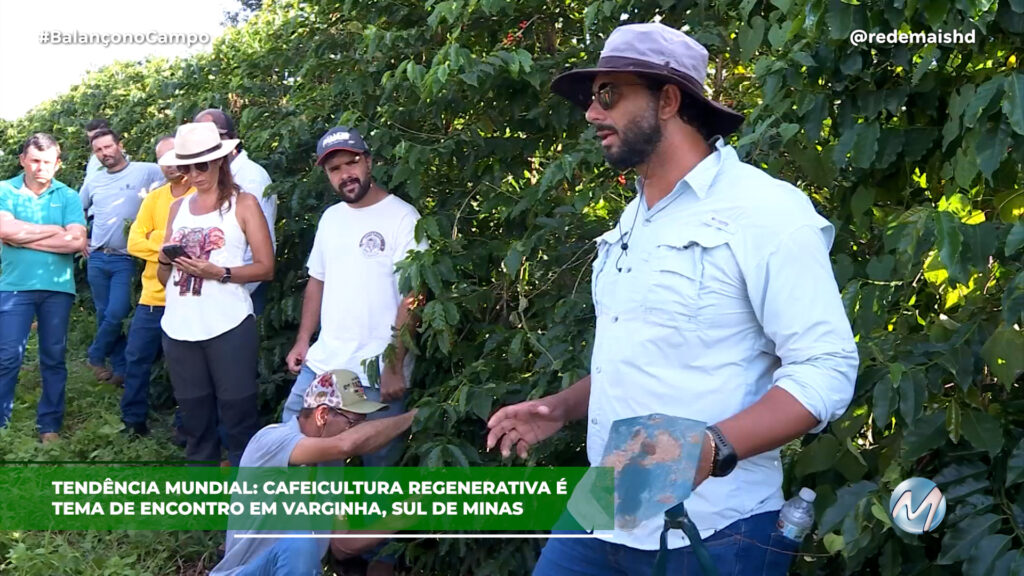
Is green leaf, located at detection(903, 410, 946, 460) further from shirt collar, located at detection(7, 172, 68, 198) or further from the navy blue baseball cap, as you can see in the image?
shirt collar, located at detection(7, 172, 68, 198)

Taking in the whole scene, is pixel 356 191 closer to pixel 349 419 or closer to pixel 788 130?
pixel 349 419

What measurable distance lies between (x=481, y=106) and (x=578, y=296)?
3.70 feet

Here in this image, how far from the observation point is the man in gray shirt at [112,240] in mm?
6785

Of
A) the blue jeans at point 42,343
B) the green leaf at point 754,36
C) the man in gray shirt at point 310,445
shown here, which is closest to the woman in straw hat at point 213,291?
the man in gray shirt at point 310,445

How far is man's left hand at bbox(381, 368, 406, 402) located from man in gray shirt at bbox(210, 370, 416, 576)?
233 millimetres

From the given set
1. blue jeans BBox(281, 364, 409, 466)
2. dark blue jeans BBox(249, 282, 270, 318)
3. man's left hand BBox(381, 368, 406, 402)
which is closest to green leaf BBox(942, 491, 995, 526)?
blue jeans BBox(281, 364, 409, 466)

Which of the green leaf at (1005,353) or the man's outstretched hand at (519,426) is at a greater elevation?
the green leaf at (1005,353)

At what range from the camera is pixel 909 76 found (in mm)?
2836

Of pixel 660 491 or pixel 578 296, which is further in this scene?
pixel 578 296

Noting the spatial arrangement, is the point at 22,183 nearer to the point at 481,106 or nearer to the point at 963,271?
the point at 481,106

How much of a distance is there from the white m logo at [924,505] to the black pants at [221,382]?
3.18m

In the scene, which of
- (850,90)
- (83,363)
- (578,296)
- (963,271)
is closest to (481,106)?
(578,296)

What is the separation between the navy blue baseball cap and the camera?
14.7 ft

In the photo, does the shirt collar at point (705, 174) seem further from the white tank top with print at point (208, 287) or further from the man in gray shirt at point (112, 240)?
the man in gray shirt at point (112, 240)
